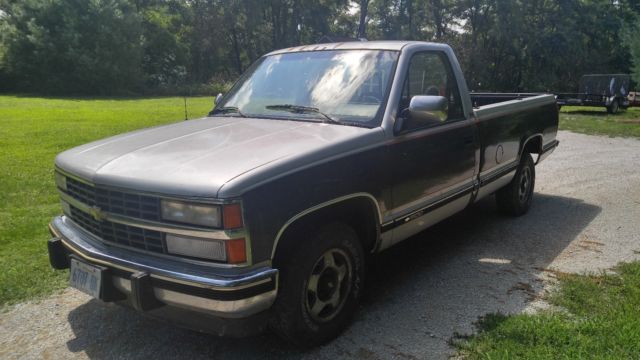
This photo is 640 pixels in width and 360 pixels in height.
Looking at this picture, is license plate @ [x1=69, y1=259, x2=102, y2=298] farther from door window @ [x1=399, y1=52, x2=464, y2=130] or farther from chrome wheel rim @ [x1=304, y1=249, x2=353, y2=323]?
door window @ [x1=399, y1=52, x2=464, y2=130]

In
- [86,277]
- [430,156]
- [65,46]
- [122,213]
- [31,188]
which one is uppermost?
[65,46]

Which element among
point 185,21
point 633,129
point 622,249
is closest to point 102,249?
point 622,249

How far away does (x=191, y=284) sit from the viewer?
8.61ft

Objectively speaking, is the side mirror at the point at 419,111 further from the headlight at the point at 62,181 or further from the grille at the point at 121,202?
the headlight at the point at 62,181

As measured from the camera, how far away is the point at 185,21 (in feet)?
165

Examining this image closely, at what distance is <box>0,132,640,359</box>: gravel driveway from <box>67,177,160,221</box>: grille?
948 mm

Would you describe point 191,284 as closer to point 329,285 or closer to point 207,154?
→ point 207,154

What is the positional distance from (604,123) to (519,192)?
502 inches

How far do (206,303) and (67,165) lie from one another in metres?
1.48

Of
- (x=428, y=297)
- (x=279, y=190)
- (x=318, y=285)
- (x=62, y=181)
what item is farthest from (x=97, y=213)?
(x=428, y=297)

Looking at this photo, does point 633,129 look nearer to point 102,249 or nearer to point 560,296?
point 560,296

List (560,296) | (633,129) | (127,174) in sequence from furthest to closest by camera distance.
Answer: (633,129) → (560,296) → (127,174)

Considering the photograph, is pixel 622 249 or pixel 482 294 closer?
pixel 482 294

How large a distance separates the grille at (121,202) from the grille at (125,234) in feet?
0.28
